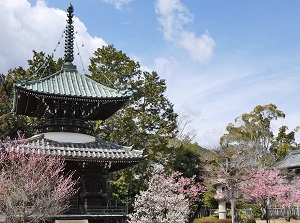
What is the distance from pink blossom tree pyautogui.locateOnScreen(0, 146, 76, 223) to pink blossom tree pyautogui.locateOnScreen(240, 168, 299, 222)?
64.8 ft

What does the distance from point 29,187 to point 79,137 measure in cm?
514

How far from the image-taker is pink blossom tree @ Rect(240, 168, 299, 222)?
103ft

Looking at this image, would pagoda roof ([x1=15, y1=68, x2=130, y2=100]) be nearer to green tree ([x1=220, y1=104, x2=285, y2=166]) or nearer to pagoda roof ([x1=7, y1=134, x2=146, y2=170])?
pagoda roof ([x1=7, y1=134, x2=146, y2=170])

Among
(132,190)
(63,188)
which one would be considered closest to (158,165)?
(132,190)

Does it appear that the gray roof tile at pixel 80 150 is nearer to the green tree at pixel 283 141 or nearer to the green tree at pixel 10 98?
the green tree at pixel 10 98

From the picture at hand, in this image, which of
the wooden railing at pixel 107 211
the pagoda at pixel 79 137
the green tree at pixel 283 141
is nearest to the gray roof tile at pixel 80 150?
the pagoda at pixel 79 137

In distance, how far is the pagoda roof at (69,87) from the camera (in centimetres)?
1655

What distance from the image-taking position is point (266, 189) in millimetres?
31422

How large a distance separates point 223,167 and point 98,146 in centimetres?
1680

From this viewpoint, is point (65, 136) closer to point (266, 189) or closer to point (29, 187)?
point (29, 187)

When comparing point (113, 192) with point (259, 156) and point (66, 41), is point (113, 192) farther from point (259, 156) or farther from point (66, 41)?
point (259, 156)

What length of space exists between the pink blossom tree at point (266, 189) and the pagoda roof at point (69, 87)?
17.0 meters

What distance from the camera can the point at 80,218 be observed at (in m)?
16.0

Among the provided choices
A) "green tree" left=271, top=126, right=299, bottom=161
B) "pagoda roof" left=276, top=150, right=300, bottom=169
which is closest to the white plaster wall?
"pagoda roof" left=276, top=150, right=300, bottom=169
